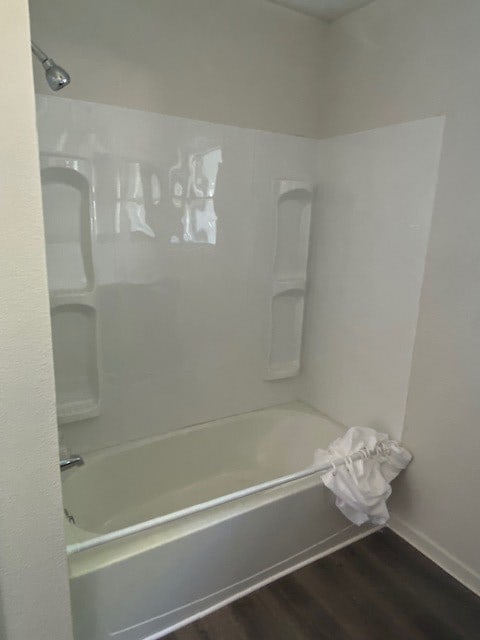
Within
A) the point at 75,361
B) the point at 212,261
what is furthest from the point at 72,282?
the point at 212,261

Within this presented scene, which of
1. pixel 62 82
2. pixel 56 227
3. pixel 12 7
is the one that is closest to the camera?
pixel 12 7

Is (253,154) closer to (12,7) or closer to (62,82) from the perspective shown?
(62,82)

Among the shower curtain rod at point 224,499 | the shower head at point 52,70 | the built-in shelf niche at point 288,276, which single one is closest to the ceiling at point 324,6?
the built-in shelf niche at point 288,276

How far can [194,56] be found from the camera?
1.85m

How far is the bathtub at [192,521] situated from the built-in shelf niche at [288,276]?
321 mm

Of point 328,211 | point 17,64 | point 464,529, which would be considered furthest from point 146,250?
point 464,529

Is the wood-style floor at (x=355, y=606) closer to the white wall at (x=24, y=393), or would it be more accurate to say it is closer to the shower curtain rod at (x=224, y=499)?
the shower curtain rod at (x=224, y=499)

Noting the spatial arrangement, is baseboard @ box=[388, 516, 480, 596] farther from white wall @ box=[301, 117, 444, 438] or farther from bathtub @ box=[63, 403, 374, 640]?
white wall @ box=[301, 117, 444, 438]

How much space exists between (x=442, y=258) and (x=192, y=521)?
4.72 ft

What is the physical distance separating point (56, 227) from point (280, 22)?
1.46 meters

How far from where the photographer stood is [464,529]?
176 centimetres

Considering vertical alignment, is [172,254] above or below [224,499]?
above

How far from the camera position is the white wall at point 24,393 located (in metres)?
0.77

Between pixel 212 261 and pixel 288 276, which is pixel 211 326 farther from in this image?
pixel 288 276
